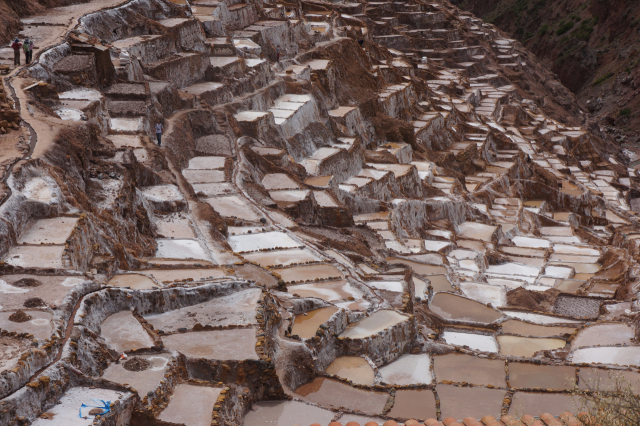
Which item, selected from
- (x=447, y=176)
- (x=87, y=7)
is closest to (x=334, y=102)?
(x=447, y=176)

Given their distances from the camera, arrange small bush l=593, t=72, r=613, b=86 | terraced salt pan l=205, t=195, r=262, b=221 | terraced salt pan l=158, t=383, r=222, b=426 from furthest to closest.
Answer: small bush l=593, t=72, r=613, b=86
terraced salt pan l=205, t=195, r=262, b=221
terraced salt pan l=158, t=383, r=222, b=426

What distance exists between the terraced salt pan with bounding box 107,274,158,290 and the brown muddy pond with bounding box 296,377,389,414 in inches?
131

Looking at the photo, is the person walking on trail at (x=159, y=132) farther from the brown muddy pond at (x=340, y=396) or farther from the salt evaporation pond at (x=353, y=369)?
the brown muddy pond at (x=340, y=396)

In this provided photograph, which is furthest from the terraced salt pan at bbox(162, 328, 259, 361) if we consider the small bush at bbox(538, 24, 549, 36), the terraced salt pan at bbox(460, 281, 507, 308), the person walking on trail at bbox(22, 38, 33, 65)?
the small bush at bbox(538, 24, 549, 36)

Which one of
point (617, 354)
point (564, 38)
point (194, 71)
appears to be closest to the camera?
point (617, 354)

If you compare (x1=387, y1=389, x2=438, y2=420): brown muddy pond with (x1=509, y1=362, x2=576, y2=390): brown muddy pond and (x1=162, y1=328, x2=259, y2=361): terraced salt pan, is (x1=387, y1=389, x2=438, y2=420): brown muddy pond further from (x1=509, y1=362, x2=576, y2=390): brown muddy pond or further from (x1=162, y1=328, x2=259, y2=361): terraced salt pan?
(x1=162, y1=328, x2=259, y2=361): terraced salt pan

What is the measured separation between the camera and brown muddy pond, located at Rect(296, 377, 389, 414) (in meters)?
11.4

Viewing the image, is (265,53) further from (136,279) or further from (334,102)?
(136,279)

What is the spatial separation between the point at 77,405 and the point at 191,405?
5.29 ft

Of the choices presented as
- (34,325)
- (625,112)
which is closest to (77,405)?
(34,325)

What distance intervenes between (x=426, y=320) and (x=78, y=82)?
1269 cm

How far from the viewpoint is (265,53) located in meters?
34.1

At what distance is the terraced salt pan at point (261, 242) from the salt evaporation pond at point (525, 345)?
579cm

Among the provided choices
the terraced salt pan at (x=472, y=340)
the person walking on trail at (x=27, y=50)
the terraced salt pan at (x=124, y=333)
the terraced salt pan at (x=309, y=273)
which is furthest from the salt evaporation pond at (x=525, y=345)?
the person walking on trail at (x=27, y=50)
